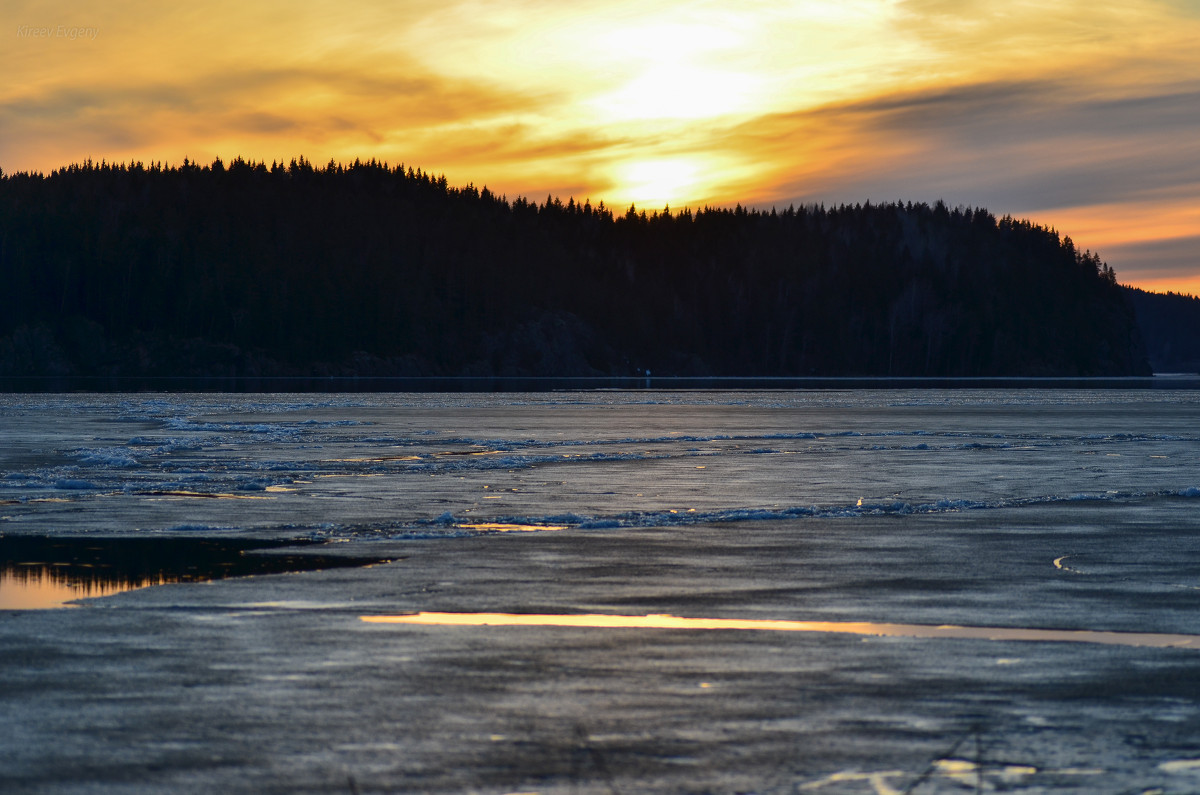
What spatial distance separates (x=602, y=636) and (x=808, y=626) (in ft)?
5.47

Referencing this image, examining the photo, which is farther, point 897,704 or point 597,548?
point 597,548

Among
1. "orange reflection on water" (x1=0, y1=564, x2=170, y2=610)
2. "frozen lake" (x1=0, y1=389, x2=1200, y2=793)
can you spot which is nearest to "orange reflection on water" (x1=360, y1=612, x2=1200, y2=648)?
"frozen lake" (x1=0, y1=389, x2=1200, y2=793)

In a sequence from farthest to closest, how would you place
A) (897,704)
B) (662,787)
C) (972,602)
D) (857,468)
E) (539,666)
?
(857,468)
(972,602)
(539,666)
(897,704)
(662,787)

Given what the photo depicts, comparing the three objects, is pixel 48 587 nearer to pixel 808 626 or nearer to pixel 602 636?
pixel 602 636

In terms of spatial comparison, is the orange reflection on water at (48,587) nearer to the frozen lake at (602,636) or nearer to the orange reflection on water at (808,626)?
the frozen lake at (602,636)

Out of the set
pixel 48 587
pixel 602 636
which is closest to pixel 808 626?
pixel 602 636

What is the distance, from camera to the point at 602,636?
9.65m

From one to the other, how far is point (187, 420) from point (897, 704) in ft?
142

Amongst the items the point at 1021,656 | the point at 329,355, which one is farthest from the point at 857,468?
the point at 329,355

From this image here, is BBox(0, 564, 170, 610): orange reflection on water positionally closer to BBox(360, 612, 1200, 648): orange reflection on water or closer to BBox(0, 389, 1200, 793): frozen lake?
BBox(0, 389, 1200, 793): frozen lake

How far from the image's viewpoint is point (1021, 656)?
9.05m

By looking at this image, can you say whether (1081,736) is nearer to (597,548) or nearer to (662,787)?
(662,787)

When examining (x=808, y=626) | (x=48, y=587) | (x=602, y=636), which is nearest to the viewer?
(x=602, y=636)

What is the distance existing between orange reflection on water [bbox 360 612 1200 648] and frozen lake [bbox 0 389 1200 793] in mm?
41
